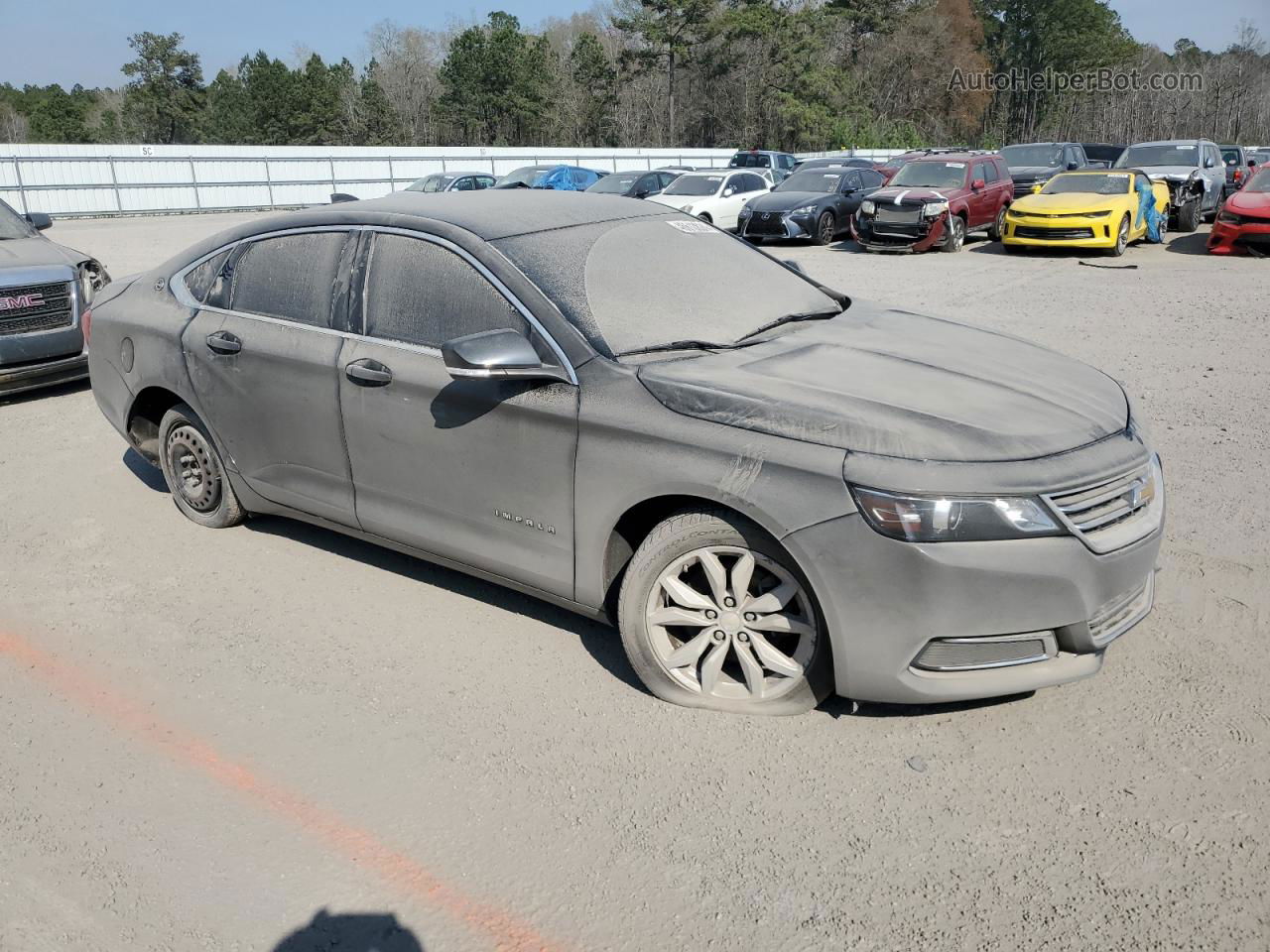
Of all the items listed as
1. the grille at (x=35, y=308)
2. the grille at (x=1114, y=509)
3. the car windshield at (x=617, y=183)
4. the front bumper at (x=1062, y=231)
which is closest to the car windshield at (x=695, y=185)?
the car windshield at (x=617, y=183)

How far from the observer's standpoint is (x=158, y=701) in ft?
11.9

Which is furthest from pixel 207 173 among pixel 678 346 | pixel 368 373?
pixel 678 346

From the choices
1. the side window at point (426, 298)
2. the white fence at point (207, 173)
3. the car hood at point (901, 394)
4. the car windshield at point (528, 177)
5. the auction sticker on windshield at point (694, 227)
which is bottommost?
the white fence at point (207, 173)

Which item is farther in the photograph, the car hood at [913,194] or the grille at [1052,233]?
the car hood at [913,194]

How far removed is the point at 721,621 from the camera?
10.8 feet

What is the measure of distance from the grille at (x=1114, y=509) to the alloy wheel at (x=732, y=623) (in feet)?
2.73

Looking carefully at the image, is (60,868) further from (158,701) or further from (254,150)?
(254,150)

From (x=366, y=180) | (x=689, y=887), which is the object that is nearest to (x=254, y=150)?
(x=366, y=180)

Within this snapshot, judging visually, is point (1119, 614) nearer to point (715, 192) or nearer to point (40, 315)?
point (40, 315)

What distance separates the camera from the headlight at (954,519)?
9.55 ft

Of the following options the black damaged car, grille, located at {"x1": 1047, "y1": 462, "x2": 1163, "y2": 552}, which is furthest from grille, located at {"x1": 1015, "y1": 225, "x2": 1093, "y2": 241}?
grille, located at {"x1": 1047, "y1": 462, "x2": 1163, "y2": 552}

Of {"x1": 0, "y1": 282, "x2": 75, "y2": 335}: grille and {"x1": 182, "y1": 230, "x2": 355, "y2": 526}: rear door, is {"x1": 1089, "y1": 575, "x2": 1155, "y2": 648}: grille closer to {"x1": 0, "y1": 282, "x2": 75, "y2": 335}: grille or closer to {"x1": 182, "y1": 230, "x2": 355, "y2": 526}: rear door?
{"x1": 182, "y1": 230, "x2": 355, "y2": 526}: rear door

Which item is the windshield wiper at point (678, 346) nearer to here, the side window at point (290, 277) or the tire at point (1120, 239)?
the side window at point (290, 277)

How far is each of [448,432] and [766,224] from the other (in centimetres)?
1668
